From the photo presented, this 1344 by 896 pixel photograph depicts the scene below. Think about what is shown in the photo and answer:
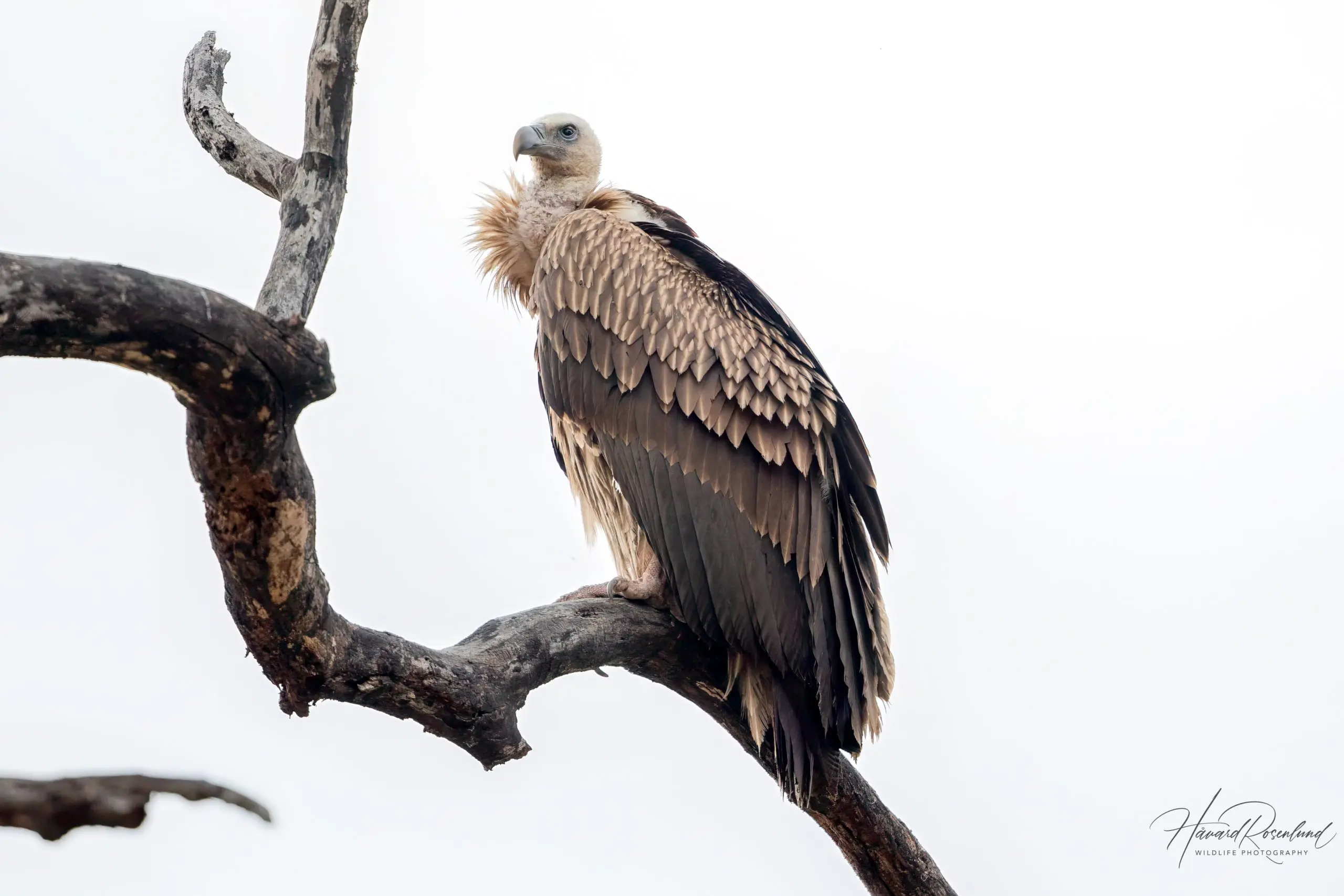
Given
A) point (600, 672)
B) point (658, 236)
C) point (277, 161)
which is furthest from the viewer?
point (658, 236)

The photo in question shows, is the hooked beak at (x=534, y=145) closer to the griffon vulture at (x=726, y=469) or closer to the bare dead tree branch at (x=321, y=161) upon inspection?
the griffon vulture at (x=726, y=469)

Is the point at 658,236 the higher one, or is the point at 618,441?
the point at 658,236

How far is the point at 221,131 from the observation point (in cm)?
442

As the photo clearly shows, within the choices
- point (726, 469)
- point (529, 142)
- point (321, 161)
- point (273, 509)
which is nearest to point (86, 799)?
point (273, 509)

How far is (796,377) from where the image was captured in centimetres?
500

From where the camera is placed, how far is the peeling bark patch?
279 cm

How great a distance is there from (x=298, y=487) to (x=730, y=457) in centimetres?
234

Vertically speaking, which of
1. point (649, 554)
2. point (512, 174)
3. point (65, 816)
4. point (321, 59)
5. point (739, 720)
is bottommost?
point (65, 816)

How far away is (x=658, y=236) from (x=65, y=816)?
173 inches

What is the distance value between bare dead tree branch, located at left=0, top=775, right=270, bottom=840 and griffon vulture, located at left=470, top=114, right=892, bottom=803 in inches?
133

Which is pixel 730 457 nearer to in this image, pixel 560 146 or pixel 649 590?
pixel 649 590

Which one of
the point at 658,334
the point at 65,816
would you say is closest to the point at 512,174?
the point at 658,334

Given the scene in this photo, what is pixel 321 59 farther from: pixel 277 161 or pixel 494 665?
pixel 494 665

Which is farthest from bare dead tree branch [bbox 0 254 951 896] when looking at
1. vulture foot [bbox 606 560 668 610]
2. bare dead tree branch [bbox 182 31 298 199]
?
bare dead tree branch [bbox 182 31 298 199]
